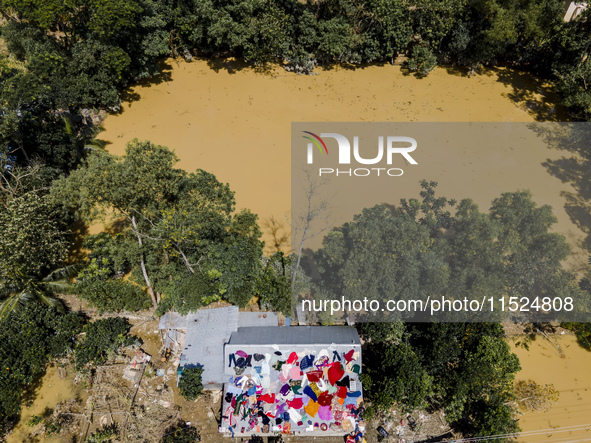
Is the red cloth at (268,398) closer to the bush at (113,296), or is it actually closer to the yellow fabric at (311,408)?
the yellow fabric at (311,408)

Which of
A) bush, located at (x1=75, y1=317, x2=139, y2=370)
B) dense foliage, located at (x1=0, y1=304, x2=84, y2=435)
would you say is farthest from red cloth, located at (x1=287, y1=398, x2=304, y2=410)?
dense foliage, located at (x1=0, y1=304, x2=84, y2=435)

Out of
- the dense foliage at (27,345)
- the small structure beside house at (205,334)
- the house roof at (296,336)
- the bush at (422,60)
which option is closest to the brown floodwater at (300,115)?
the bush at (422,60)

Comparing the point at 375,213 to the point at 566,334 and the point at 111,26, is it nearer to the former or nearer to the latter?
the point at 566,334

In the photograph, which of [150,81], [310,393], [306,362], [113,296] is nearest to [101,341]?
[113,296]

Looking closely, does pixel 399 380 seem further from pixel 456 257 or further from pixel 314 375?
pixel 456 257

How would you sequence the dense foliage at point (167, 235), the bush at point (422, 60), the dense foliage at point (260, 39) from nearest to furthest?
the dense foliage at point (167, 235)
the dense foliage at point (260, 39)
the bush at point (422, 60)

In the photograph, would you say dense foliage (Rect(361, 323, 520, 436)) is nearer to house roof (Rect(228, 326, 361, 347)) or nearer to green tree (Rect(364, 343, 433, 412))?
green tree (Rect(364, 343, 433, 412))

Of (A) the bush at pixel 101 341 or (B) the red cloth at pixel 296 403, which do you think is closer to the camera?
(B) the red cloth at pixel 296 403
